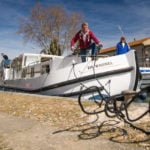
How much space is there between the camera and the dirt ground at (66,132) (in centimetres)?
382

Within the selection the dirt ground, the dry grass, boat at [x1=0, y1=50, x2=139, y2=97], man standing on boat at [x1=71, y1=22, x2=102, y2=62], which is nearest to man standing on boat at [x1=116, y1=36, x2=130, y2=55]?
boat at [x1=0, y1=50, x2=139, y2=97]

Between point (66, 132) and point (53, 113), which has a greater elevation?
point (53, 113)

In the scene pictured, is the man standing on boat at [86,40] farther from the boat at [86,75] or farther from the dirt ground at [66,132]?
the dirt ground at [66,132]

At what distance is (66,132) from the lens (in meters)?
4.57

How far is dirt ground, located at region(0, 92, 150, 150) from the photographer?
382 centimetres

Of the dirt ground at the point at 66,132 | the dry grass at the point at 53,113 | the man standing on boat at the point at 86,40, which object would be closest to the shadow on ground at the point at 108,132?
the dirt ground at the point at 66,132

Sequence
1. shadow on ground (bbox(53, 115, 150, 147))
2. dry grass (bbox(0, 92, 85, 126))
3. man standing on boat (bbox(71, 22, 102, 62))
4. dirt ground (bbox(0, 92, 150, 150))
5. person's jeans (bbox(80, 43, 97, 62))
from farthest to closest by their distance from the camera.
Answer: person's jeans (bbox(80, 43, 97, 62)) → man standing on boat (bbox(71, 22, 102, 62)) → dry grass (bbox(0, 92, 85, 126)) → shadow on ground (bbox(53, 115, 150, 147)) → dirt ground (bbox(0, 92, 150, 150))

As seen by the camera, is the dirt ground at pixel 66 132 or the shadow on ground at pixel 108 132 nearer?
the dirt ground at pixel 66 132

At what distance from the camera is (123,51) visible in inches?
436

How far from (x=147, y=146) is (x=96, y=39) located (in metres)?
6.95

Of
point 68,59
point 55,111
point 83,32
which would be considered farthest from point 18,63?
point 55,111

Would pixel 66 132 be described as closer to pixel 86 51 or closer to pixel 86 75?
pixel 86 75

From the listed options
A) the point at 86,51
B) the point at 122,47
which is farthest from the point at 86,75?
the point at 122,47

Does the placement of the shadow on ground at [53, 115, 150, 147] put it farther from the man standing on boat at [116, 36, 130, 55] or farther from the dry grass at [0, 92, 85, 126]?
the man standing on boat at [116, 36, 130, 55]
